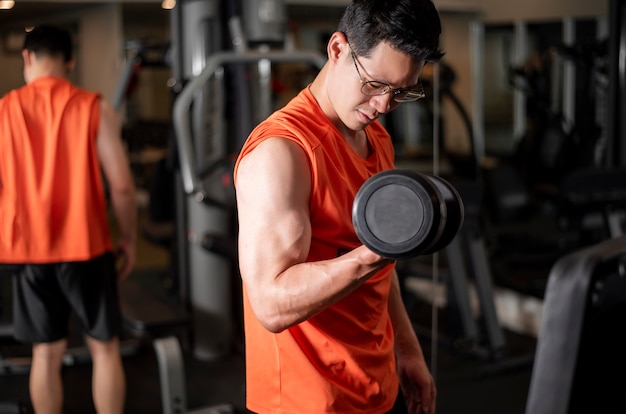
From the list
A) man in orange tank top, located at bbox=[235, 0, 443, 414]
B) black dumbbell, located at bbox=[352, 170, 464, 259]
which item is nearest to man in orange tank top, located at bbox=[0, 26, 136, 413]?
man in orange tank top, located at bbox=[235, 0, 443, 414]

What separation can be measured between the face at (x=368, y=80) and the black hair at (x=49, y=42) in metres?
1.18

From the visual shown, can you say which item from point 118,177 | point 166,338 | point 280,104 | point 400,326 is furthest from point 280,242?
point 280,104

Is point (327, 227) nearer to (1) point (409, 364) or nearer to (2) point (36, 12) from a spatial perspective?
(1) point (409, 364)

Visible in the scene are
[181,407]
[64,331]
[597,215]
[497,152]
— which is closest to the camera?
[64,331]

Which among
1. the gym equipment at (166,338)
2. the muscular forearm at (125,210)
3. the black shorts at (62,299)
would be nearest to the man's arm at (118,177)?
the muscular forearm at (125,210)

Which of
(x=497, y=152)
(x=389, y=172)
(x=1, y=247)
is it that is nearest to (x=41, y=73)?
(x=1, y=247)

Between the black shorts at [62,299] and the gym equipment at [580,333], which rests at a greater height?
the gym equipment at [580,333]

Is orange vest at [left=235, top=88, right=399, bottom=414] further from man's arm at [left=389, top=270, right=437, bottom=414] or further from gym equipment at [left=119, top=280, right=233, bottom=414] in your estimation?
gym equipment at [left=119, top=280, right=233, bottom=414]

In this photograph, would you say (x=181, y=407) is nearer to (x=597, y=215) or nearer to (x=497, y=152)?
(x=597, y=215)

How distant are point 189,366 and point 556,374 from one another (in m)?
3.06

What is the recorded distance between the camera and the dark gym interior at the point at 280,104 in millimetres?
2932

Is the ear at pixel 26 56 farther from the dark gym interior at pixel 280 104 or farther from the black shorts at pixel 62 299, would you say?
the black shorts at pixel 62 299

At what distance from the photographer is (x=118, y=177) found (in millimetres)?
2447

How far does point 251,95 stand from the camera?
12.0ft
